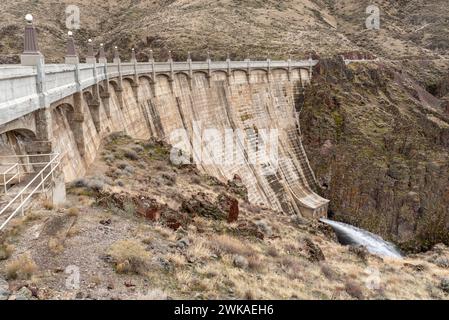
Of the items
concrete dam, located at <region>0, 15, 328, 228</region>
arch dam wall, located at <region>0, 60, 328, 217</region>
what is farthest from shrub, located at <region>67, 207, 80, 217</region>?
arch dam wall, located at <region>0, 60, 328, 217</region>

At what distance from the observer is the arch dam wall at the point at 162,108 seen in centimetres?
1452

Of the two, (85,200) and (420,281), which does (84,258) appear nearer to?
(85,200)

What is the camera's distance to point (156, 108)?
3762cm

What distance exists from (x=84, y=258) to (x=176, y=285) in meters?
2.45

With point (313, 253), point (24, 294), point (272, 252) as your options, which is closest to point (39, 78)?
point (24, 294)

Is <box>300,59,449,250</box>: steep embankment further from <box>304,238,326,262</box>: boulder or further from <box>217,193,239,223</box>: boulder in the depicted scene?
<box>217,193,239,223</box>: boulder

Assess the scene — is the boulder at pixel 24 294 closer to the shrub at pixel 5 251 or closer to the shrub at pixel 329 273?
the shrub at pixel 5 251

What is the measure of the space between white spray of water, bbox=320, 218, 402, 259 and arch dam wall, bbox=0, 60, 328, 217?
3.00m

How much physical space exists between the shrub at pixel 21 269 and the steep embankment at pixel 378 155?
47118mm

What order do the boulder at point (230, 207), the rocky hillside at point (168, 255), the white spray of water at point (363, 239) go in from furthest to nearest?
1. the white spray of water at point (363, 239)
2. the boulder at point (230, 207)
3. the rocky hillside at point (168, 255)

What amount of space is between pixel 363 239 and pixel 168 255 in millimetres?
38567

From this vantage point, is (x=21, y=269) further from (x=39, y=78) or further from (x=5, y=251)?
(x=39, y=78)

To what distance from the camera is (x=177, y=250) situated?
42.9 feet

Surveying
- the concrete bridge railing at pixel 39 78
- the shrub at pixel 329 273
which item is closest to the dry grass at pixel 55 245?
the concrete bridge railing at pixel 39 78
